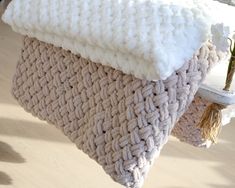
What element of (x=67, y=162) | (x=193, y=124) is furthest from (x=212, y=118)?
(x=67, y=162)

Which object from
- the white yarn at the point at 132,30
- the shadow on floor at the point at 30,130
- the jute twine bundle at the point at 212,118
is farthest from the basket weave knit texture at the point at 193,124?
the shadow on floor at the point at 30,130

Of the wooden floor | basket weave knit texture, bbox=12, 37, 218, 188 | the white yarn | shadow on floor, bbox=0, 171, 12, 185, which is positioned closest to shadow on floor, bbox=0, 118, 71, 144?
the wooden floor

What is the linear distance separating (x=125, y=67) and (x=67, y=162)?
0.56 meters

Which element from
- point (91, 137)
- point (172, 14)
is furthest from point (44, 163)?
point (172, 14)

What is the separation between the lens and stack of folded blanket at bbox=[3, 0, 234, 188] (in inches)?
28.0

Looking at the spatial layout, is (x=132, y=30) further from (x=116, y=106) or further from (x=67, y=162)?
(x=67, y=162)

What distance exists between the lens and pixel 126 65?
2.42 feet

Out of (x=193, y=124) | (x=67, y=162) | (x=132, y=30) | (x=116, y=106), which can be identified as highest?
(x=132, y=30)

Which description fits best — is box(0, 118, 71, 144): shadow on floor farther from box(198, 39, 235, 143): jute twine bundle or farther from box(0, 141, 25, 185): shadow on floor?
box(198, 39, 235, 143): jute twine bundle

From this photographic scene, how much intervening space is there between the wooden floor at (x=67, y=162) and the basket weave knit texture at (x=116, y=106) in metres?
0.28

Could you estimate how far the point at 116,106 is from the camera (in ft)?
2.57

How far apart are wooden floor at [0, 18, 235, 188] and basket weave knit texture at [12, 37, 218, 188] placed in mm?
281

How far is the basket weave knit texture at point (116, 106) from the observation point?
75 cm

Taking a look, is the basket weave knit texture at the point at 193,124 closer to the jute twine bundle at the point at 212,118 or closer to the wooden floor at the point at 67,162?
the jute twine bundle at the point at 212,118
